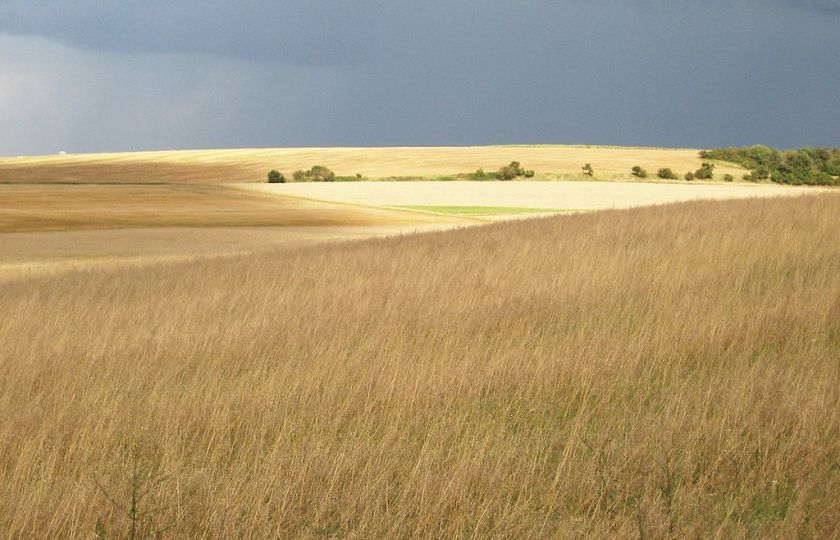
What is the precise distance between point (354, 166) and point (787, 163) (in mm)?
34999

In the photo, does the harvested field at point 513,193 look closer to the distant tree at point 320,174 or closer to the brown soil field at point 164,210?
the brown soil field at point 164,210

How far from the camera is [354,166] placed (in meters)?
77.6

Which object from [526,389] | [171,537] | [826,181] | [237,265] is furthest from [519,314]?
[826,181]

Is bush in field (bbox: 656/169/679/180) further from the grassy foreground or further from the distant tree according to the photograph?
the grassy foreground

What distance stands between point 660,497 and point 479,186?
5168cm

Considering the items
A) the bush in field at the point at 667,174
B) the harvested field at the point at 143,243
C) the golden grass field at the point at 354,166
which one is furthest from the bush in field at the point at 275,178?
the harvested field at the point at 143,243

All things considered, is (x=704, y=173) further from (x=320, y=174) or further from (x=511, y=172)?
(x=320, y=174)

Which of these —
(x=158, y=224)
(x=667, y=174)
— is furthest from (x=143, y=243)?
(x=667, y=174)

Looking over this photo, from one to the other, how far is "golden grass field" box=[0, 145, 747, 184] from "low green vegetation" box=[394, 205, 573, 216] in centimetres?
2273

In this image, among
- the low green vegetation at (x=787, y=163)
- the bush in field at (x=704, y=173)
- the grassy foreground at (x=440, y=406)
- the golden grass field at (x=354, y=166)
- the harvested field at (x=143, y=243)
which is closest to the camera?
the grassy foreground at (x=440, y=406)

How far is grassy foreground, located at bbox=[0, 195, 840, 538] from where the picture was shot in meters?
4.09

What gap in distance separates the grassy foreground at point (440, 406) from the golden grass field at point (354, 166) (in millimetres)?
55172

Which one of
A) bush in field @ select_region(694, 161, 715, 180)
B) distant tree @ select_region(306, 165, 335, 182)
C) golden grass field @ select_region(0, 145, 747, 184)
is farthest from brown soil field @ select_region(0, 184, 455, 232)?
bush in field @ select_region(694, 161, 715, 180)

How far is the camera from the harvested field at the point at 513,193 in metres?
44.0
